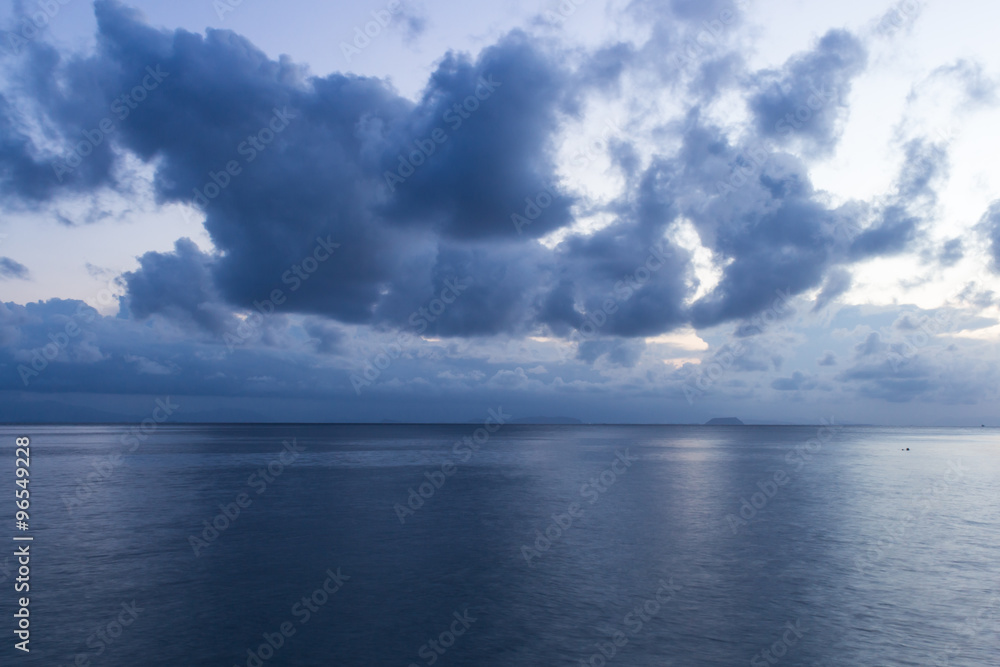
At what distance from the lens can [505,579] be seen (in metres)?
26.8

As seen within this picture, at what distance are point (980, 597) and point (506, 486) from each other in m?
42.1

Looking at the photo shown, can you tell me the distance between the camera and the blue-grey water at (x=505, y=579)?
19.2 metres

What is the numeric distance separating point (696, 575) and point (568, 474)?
50.0m

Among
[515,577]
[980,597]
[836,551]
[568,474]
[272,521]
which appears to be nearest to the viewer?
[980,597]

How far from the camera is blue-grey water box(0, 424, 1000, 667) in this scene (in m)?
19.2

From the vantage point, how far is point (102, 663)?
17.7 m

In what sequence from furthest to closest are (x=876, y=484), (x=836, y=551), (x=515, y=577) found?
(x=876, y=484), (x=836, y=551), (x=515, y=577)

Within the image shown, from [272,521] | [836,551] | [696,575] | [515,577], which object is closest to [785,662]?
[696,575]

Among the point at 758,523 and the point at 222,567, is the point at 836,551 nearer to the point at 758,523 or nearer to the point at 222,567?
the point at 758,523

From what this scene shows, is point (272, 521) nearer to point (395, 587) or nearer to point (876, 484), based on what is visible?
point (395, 587)

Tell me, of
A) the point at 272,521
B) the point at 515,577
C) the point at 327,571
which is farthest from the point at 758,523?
the point at 272,521

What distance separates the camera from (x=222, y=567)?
1116 inches

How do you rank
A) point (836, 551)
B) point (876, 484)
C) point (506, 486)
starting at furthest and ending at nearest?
point (876, 484) < point (506, 486) < point (836, 551)

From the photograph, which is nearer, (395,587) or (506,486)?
(395,587)
